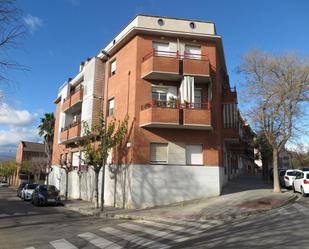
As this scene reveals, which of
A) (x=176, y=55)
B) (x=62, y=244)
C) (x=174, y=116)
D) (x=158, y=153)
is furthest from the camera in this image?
(x=176, y=55)

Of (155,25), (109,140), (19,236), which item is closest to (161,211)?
(109,140)

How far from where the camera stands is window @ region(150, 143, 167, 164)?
22.2 m

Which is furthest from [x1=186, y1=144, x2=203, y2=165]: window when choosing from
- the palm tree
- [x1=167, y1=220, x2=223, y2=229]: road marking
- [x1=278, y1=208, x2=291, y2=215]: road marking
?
the palm tree

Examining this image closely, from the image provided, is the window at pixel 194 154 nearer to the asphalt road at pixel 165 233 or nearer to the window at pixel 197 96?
the window at pixel 197 96

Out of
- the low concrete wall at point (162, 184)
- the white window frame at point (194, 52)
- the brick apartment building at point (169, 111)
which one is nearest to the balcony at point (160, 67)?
the brick apartment building at point (169, 111)

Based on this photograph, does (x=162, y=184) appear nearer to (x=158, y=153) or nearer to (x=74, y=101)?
(x=158, y=153)

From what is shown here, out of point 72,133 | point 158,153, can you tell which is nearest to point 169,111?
point 158,153

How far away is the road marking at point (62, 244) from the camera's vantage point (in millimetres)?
10734

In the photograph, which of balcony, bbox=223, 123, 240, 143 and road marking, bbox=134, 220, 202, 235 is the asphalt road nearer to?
road marking, bbox=134, 220, 202, 235

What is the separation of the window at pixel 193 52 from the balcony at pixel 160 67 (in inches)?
49.2

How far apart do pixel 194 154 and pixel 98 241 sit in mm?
12015

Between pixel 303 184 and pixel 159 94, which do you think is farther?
pixel 159 94

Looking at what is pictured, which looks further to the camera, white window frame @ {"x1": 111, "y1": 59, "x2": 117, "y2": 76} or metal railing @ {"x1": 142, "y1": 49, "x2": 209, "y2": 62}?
white window frame @ {"x1": 111, "y1": 59, "x2": 117, "y2": 76}

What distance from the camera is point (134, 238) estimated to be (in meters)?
12.1
